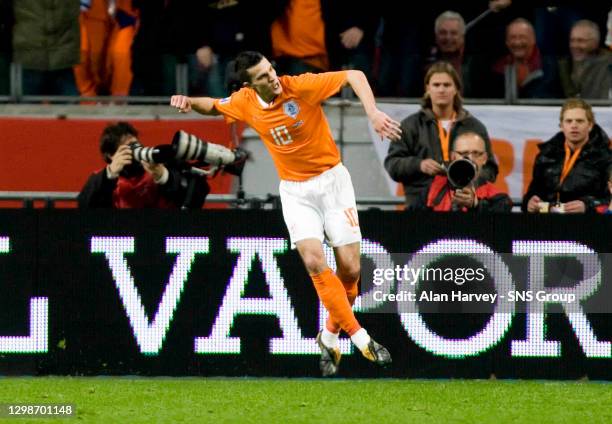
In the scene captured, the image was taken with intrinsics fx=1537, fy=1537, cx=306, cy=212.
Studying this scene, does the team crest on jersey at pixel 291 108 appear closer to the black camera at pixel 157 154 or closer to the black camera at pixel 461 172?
the black camera at pixel 157 154

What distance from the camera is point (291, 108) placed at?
10.1 metres

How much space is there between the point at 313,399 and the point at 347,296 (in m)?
0.86

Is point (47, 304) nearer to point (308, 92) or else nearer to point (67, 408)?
point (67, 408)

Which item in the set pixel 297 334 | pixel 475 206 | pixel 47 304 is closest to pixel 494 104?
pixel 475 206

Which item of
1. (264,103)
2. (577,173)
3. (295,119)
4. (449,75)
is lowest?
(577,173)

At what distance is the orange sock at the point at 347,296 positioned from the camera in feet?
33.5

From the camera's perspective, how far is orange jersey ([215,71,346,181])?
1009 centimetres

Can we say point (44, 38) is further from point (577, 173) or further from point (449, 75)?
point (577, 173)

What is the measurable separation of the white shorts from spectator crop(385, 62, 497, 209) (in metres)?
1.25

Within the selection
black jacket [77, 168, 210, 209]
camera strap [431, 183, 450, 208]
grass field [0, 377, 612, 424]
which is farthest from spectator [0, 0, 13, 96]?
camera strap [431, 183, 450, 208]

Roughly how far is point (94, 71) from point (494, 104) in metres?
3.67

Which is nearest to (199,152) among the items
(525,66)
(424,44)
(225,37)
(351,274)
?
(351,274)

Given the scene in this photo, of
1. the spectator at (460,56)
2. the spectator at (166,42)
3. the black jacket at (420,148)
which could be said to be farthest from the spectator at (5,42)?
the black jacket at (420,148)

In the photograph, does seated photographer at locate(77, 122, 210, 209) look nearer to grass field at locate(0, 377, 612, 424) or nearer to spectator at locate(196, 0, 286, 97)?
grass field at locate(0, 377, 612, 424)
